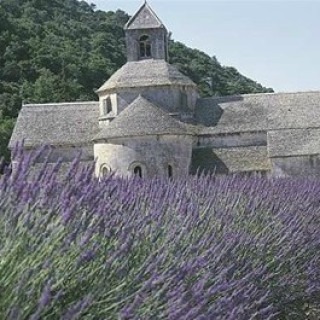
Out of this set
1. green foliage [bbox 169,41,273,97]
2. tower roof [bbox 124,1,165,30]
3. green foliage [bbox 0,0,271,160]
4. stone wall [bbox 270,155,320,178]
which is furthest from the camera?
green foliage [bbox 169,41,273,97]

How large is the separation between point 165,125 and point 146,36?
7426mm

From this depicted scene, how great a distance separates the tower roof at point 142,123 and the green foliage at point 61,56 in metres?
11.6

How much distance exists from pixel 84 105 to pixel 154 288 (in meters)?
30.1

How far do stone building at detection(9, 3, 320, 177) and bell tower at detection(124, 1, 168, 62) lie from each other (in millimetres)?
45

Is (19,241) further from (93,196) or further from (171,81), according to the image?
(171,81)

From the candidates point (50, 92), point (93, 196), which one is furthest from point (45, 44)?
point (93, 196)

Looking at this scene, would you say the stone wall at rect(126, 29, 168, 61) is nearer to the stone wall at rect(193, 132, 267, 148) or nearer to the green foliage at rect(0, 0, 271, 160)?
the stone wall at rect(193, 132, 267, 148)

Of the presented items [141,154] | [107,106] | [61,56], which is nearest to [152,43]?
[107,106]

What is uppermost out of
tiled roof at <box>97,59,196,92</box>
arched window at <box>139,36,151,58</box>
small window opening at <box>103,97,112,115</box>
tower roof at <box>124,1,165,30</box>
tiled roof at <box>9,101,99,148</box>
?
tower roof at <box>124,1,165,30</box>

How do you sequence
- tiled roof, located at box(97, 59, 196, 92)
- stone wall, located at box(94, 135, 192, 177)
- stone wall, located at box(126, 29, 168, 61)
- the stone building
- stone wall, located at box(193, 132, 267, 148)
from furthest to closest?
stone wall, located at box(126, 29, 168, 61) < tiled roof, located at box(97, 59, 196, 92) < stone wall, located at box(193, 132, 267, 148) < the stone building < stone wall, located at box(94, 135, 192, 177)

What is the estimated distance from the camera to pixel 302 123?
30422mm

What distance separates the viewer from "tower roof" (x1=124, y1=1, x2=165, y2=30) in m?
33.3

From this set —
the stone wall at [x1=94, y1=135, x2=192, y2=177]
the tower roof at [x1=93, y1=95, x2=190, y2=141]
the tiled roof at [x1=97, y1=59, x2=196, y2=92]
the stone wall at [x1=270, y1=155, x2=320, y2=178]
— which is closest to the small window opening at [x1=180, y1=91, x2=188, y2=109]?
the tiled roof at [x1=97, y1=59, x2=196, y2=92]

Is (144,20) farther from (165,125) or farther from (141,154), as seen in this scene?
(141,154)
